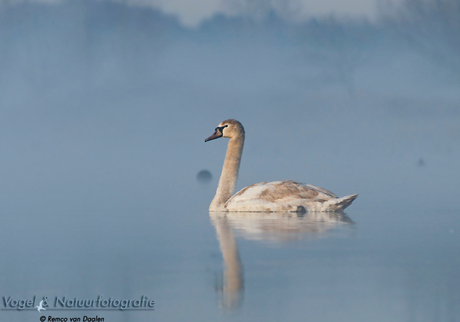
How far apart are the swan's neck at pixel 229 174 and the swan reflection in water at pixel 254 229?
0.74 metres

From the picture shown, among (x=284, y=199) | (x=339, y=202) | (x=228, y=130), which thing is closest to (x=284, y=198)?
(x=284, y=199)

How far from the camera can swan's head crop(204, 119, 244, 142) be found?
23.1 m

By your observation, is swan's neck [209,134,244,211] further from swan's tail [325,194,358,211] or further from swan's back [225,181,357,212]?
swan's tail [325,194,358,211]

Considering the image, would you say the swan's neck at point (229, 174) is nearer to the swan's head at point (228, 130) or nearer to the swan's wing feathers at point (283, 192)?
the swan's head at point (228, 130)

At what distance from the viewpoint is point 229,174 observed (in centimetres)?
2269

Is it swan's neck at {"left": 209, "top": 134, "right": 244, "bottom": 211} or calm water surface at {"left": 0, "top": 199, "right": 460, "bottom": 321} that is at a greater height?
swan's neck at {"left": 209, "top": 134, "right": 244, "bottom": 211}

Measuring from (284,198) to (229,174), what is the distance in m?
3.42


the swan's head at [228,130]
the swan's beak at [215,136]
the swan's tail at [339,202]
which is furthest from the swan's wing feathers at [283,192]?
the swan's beak at [215,136]

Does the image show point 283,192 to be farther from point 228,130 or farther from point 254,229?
point 254,229

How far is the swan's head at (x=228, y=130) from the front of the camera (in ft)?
→ 75.9

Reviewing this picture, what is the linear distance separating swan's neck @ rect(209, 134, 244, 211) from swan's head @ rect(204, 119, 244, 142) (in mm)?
170

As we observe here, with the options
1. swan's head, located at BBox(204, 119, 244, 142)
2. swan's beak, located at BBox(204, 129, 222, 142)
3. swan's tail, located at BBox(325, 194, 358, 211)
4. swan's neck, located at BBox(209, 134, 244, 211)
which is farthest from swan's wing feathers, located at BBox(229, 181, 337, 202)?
swan's beak, located at BBox(204, 129, 222, 142)

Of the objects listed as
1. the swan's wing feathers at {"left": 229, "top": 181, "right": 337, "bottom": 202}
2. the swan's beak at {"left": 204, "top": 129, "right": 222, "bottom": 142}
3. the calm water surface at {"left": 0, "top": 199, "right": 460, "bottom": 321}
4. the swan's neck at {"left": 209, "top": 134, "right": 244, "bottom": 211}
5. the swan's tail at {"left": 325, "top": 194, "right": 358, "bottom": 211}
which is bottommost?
the calm water surface at {"left": 0, "top": 199, "right": 460, "bottom": 321}

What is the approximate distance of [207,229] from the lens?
52.4 ft
